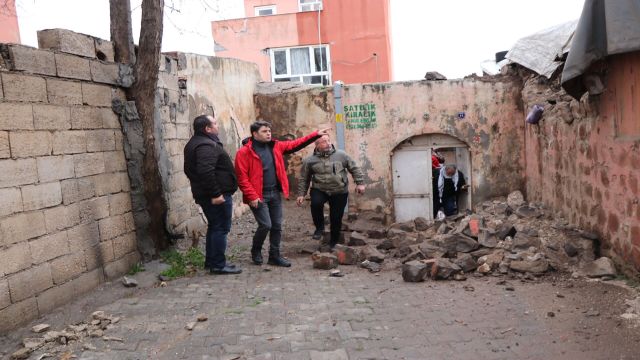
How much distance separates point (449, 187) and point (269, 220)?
5.76 meters

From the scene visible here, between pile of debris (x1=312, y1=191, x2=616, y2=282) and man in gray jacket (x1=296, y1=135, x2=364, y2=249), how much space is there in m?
0.65

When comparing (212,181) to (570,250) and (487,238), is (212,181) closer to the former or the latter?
(487,238)

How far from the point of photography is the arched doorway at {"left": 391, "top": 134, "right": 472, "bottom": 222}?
35.1ft

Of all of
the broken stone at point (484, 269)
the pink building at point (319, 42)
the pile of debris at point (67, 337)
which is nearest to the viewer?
the pile of debris at point (67, 337)

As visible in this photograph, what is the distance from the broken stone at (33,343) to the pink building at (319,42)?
13.8 m

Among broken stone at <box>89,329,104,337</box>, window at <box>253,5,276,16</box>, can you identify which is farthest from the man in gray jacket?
window at <box>253,5,276,16</box>

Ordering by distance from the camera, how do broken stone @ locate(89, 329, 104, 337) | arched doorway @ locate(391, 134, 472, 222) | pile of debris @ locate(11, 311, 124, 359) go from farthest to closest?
arched doorway @ locate(391, 134, 472, 222) < broken stone @ locate(89, 329, 104, 337) < pile of debris @ locate(11, 311, 124, 359)

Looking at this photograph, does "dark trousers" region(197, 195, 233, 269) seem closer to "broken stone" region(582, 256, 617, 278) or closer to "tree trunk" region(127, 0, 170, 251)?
"tree trunk" region(127, 0, 170, 251)

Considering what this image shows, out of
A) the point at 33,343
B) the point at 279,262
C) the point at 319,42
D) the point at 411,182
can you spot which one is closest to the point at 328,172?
the point at 279,262

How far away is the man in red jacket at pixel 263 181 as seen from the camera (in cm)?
580

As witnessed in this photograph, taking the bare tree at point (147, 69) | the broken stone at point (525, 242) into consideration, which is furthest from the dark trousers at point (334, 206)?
the broken stone at point (525, 242)

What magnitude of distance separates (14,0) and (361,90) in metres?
6.41

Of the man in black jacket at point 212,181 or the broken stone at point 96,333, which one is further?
the man in black jacket at point 212,181

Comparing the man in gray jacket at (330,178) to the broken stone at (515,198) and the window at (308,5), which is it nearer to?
the broken stone at (515,198)
